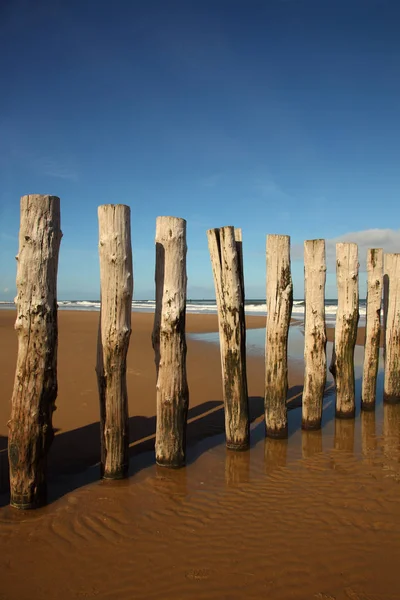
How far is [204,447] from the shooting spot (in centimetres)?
538

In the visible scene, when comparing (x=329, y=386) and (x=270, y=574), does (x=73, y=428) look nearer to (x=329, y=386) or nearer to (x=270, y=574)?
(x=270, y=574)

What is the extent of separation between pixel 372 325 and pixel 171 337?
394cm

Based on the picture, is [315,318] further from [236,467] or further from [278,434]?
[236,467]

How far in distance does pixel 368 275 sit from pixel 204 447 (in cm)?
378

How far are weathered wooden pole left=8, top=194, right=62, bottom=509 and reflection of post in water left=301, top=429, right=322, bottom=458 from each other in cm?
309

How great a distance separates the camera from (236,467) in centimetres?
480

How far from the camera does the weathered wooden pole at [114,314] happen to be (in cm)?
420

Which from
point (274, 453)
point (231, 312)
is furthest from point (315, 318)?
point (274, 453)

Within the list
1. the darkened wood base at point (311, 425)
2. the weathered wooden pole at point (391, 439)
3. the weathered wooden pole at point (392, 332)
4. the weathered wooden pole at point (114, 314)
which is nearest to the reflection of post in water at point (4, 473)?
the weathered wooden pole at point (114, 314)

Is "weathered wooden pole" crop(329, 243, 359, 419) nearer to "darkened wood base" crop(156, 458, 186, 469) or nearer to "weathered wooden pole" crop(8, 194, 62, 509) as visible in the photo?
"darkened wood base" crop(156, 458, 186, 469)

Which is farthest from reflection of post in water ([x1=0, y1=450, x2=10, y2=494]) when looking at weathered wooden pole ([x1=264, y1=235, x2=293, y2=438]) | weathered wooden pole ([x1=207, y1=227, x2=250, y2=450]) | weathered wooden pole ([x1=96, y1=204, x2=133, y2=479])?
weathered wooden pole ([x1=264, y1=235, x2=293, y2=438])

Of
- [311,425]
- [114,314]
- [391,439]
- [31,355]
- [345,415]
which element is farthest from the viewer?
[345,415]

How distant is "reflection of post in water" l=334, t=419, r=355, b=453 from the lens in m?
5.44

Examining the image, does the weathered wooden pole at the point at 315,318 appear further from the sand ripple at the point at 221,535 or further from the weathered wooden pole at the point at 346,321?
the sand ripple at the point at 221,535
